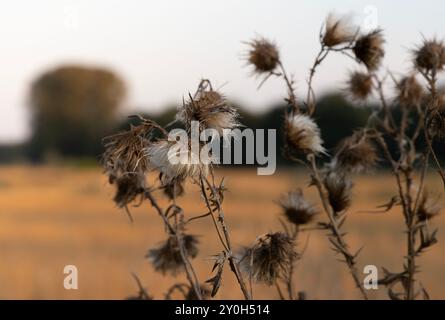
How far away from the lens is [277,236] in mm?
2270

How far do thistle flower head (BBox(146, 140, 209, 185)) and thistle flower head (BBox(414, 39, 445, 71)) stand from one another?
1311 mm

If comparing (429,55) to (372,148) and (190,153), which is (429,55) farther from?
(190,153)

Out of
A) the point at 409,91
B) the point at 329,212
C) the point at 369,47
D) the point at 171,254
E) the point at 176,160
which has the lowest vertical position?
the point at 171,254

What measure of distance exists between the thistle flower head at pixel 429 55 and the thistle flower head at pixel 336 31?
0.34 m

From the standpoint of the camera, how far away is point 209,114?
1886 mm

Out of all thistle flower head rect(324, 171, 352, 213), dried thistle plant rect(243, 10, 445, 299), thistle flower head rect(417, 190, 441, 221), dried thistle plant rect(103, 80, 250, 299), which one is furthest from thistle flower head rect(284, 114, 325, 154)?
thistle flower head rect(417, 190, 441, 221)

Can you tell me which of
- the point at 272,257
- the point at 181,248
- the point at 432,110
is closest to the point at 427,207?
the point at 432,110

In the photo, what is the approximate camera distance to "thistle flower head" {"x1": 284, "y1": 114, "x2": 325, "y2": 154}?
2.45 meters

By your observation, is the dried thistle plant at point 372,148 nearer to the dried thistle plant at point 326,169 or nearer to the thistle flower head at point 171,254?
the dried thistle plant at point 326,169

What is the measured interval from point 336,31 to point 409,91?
643 mm

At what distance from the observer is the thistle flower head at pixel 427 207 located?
2.80 metres

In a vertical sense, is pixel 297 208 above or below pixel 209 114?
below

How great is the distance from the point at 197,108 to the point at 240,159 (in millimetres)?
396
